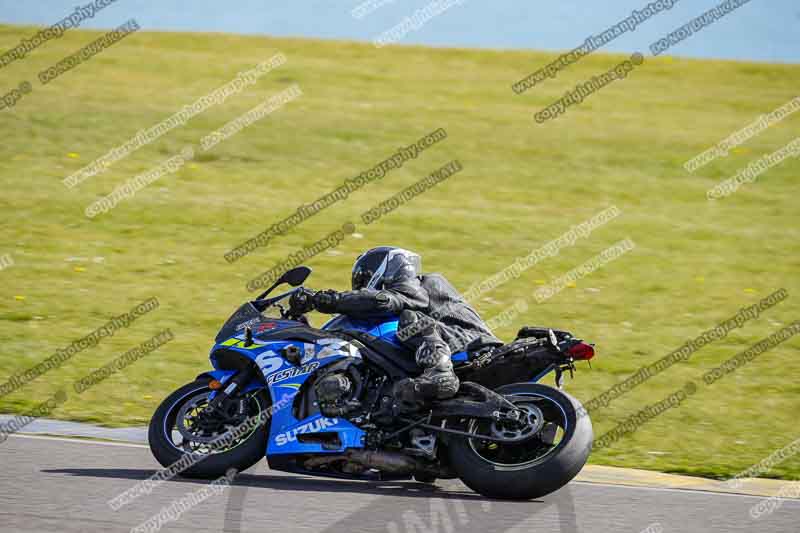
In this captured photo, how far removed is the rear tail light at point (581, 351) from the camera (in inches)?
264

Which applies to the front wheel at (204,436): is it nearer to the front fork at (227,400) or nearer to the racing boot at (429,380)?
the front fork at (227,400)

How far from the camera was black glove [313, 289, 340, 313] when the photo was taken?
23.6ft

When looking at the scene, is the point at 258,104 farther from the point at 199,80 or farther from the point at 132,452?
the point at 132,452

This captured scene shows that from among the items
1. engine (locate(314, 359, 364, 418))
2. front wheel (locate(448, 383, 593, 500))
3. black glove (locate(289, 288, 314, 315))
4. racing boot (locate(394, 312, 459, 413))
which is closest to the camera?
front wheel (locate(448, 383, 593, 500))

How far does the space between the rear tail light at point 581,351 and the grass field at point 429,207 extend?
184 centimetres

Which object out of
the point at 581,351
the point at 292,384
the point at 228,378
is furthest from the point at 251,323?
the point at 581,351

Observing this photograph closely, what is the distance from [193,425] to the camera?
726cm

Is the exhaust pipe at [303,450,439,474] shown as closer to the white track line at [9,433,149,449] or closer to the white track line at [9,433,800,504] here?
the white track line at [9,433,800,504]

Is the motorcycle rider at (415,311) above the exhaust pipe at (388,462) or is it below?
above

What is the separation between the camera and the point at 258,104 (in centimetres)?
2122

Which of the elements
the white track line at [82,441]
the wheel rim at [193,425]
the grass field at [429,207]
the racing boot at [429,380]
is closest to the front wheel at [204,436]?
the wheel rim at [193,425]

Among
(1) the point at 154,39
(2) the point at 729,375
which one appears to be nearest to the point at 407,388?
(2) the point at 729,375

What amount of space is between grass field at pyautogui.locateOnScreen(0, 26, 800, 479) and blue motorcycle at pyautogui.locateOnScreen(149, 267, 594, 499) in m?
1.77

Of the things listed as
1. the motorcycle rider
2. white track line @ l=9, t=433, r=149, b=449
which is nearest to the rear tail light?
the motorcycle rider
